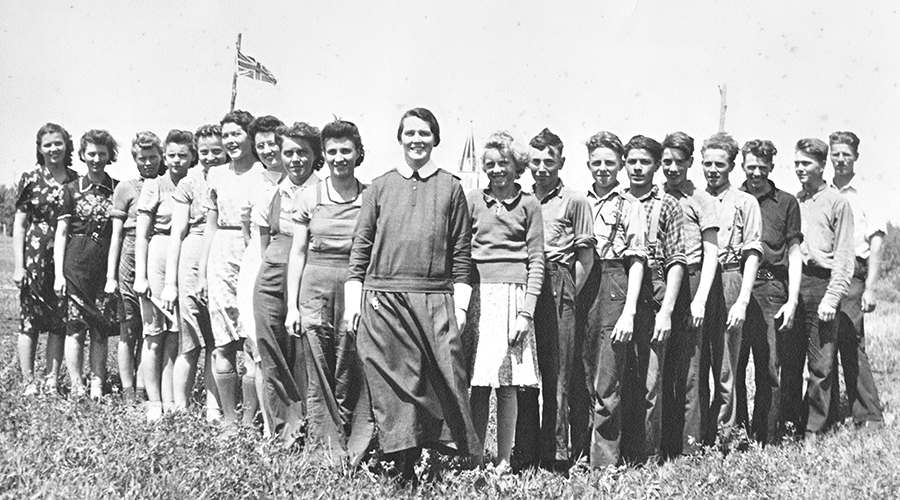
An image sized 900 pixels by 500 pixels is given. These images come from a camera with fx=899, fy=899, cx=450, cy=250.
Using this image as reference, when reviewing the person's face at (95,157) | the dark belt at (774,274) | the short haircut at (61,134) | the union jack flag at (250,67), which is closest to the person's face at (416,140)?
the dark belt at (774,274)

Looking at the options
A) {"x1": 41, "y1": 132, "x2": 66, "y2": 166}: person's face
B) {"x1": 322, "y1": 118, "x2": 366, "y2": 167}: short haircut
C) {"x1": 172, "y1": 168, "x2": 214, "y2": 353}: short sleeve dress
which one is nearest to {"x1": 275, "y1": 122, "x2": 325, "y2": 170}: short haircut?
{"x1": 322, "y1": 118, "x2": 366, "y2": 167}: short haircut

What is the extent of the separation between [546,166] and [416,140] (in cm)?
99

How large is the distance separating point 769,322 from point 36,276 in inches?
229

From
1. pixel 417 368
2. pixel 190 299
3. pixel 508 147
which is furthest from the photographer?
pixel 190 299

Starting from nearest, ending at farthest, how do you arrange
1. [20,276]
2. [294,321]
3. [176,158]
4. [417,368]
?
[417,368] < [294,321] < [176,158] < [20,276]

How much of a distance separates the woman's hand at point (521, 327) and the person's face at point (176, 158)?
327 centimetres

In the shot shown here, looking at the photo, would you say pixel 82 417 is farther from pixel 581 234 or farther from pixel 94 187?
pixel 581 234

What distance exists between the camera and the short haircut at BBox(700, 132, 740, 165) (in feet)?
20.1

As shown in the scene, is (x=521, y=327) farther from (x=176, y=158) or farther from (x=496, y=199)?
(x=176, y=158)

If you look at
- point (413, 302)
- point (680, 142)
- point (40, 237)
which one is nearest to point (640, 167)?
point (680, 142)

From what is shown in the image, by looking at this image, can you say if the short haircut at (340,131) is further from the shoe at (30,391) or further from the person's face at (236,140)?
the shoe at (30,391)

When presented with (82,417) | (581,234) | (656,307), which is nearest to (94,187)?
(82,417)

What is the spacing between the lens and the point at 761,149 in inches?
251

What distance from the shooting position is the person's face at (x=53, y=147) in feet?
24.3
